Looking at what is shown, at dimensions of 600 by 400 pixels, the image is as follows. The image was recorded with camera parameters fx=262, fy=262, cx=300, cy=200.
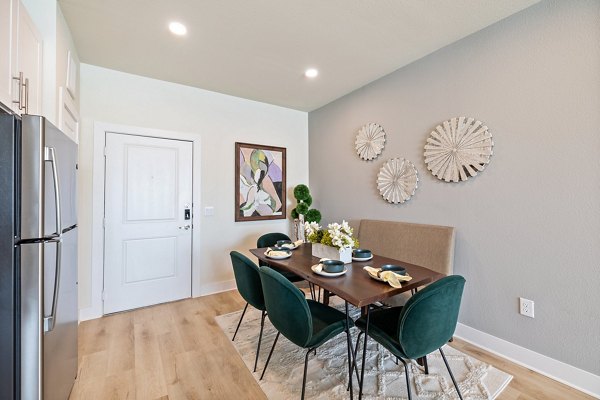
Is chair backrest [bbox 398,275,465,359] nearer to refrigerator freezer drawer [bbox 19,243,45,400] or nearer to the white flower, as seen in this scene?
the white flower

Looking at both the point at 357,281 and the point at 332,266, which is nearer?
the point at 357,281

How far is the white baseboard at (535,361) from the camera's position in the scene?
171cm

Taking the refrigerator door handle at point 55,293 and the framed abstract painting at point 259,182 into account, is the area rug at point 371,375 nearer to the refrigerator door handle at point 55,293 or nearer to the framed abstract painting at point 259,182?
the refrigerator door handle at point 55,293

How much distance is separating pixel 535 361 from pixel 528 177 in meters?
1.36

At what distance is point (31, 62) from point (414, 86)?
3030 millimetres

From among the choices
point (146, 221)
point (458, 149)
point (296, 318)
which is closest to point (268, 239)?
point (146, 221)

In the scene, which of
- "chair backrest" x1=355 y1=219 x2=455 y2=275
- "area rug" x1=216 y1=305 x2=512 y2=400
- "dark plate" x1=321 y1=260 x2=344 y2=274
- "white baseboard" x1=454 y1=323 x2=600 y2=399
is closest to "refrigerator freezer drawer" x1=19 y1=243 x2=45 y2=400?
"area rug" x1=216 y1=305 x2=512 y2=400

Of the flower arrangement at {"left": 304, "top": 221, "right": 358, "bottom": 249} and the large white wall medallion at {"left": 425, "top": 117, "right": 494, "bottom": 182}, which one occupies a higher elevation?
the large white wall medallion at {"left": 425, "top": 117, "right": 494, "bottom": 182}

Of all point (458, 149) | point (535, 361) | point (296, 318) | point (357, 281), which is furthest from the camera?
point (458, 149)

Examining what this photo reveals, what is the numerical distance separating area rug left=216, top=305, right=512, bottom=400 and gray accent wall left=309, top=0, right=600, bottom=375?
490 millimetres

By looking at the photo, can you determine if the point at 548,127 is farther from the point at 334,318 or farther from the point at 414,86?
the point at 334,318

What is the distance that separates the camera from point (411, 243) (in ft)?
8.47

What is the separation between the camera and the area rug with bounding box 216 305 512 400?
168 centimetres

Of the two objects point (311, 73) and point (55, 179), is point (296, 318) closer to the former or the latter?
point (55, 179)
